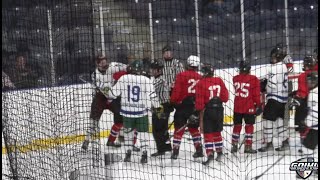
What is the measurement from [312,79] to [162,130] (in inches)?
65.3

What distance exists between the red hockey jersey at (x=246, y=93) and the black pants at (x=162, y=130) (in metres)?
0.68

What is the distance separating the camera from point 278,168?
610 centimetres

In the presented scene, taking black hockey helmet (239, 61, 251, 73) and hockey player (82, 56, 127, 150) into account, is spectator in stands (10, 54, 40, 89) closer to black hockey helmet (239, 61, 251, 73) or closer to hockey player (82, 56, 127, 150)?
hockey player (82, 56, 127, 150)

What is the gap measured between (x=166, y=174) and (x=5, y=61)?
1804mm

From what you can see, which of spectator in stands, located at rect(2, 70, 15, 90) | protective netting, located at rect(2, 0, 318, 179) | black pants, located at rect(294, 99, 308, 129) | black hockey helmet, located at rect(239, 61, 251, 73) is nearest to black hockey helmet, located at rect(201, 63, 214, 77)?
black hockey helmet, located at rect(239, 61, 251, 73)

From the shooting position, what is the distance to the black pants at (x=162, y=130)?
6462mm

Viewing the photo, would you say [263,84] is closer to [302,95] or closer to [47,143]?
[302,95]

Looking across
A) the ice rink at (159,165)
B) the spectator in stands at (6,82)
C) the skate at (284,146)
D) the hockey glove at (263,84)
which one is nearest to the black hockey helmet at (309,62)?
the hockey glove at (263,84)

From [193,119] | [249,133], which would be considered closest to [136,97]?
[193,119]

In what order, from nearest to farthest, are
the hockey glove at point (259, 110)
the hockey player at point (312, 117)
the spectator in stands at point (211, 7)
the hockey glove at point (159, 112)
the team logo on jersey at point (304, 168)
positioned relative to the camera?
the hockey player at point (312, 117), the team logo on jersey at point (304, 168), the hockey glove at point (159, 112), the hockey glove at point (259, 110), the spectator in stands at point (211, 7)

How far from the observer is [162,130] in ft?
21.4

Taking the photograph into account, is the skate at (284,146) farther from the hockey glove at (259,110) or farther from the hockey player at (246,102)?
the hockey glove at (259,110)

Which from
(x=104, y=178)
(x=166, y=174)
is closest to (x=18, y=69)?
(x=104, y=178)

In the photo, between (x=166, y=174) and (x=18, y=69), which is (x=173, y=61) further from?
(x=18, y=69)
